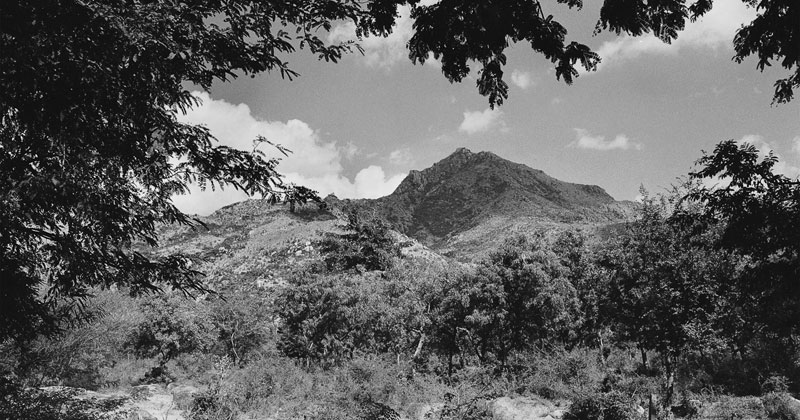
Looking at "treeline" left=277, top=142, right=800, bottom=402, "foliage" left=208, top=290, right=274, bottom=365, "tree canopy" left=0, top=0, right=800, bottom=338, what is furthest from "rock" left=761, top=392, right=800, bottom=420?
"foliage" left=208, top=290, right=274, bottom=365

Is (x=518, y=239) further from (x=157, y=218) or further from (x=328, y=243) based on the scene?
(x=328, y=243)

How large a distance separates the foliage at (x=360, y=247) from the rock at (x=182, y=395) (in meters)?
28.5

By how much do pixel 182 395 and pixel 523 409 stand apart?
13.9m

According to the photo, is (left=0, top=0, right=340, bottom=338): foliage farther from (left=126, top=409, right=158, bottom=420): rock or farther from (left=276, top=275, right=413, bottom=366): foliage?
(left=276, top=275, right=413, bottom=366): foliage

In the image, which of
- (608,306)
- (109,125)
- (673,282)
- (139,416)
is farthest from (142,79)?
(608,306)

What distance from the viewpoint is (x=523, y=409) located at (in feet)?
58.0

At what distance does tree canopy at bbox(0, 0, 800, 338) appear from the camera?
2500 millimetres

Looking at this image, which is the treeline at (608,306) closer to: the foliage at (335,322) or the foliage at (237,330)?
the foliage at (335,322)

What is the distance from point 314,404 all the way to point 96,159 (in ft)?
41.7

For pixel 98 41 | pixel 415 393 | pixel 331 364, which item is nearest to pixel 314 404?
pixel 415 393

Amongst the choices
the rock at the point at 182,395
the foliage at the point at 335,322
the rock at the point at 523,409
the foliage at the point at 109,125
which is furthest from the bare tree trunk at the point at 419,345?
the foliage at the point at 109,125

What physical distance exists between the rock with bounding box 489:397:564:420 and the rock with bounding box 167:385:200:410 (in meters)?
11.3

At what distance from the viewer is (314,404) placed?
566 inches

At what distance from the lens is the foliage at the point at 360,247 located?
47.3 meters
